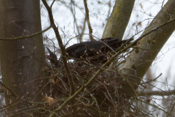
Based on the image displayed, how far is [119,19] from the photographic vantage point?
15.2ft

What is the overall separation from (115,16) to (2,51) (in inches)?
69.2

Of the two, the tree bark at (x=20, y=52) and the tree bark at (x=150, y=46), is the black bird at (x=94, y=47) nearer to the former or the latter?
→ the tree bark at (x=150, y=46)

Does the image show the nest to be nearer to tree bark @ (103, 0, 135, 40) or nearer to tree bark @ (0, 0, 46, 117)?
tree bark @ (0, 0, 46, 117)

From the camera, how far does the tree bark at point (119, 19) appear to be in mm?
4617

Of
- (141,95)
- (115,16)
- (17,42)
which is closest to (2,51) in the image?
(17,42)

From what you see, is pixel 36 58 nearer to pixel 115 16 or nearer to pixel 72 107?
pixel 72 107

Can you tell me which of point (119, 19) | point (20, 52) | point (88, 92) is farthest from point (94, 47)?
point (88, 92)

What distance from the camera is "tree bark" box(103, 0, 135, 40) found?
4.62 metres

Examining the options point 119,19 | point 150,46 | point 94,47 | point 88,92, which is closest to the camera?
point 88,92

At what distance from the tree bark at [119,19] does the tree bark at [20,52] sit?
4.40 ft

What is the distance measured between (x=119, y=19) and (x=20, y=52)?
5.45 feet

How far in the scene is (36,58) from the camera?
348 centimetres

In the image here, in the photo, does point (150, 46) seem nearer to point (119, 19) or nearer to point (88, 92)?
point (119, 19)

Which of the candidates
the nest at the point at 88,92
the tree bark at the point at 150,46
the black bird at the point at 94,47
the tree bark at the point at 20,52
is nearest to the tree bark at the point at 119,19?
the black bird at the point at 94,47
